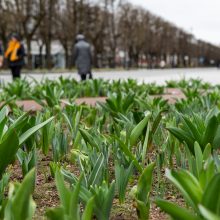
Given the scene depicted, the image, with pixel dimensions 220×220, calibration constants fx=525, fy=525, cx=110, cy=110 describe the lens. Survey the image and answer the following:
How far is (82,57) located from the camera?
51.2 feet

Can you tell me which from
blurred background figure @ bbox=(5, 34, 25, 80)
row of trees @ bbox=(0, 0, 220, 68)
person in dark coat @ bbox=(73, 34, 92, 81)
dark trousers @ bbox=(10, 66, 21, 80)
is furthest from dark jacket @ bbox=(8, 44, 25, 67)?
row of trees @ bbox=(0, 0, 220, 68)

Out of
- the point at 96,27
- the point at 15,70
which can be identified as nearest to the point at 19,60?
the point at 15,70

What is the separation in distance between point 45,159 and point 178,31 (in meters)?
106

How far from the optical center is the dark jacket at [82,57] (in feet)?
51.2

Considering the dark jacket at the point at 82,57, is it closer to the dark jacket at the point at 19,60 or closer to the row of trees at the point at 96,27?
the dark jacket at the point at 19,60

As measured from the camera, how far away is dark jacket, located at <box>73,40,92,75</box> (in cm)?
1562

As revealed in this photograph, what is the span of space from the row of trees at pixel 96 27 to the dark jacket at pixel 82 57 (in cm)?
3370

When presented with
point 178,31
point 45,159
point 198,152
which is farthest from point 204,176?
point 178,31

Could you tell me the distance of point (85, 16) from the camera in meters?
57.7

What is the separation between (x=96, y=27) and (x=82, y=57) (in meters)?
50.3

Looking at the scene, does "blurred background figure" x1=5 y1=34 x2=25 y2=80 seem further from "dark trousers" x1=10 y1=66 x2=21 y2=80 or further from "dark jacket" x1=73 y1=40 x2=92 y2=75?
"dark jacket" x1=73 y1=40 x2=92 y2=75

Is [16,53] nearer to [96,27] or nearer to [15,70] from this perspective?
[15,70]

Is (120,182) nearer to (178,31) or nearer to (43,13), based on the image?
(43,13)

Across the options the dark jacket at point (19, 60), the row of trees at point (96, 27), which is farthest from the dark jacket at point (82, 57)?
the row of trees at point (96, 27)
